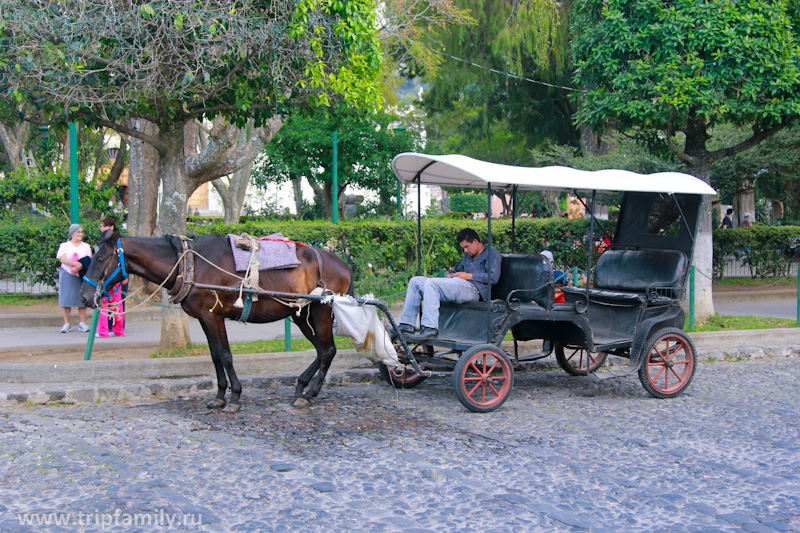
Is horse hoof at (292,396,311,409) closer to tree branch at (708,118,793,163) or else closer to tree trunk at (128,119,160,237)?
tree trunk at (128,119,160,237)

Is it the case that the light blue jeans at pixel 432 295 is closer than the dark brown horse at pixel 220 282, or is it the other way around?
the dark brown horse at pixel 220 282

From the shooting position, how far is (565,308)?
762 cm

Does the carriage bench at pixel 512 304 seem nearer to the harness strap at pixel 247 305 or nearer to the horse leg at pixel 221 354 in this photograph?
the harness strap at pixel 247 305

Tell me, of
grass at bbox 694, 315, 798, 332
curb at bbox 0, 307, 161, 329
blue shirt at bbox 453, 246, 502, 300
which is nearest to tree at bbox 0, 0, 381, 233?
blue shirt at bbox 453, 246, 502, 300

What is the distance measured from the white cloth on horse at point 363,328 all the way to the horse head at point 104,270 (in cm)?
199

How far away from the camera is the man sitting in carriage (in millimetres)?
7340

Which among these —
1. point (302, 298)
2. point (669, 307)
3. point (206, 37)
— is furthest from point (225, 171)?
point (669, 307)

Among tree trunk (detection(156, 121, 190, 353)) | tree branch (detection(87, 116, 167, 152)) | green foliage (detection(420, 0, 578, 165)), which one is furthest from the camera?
green foliage (detection(420, 0, 578, 165))

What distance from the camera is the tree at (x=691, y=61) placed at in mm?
10578

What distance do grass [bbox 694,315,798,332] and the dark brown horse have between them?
21.3ft

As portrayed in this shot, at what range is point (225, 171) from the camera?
46.0 ft

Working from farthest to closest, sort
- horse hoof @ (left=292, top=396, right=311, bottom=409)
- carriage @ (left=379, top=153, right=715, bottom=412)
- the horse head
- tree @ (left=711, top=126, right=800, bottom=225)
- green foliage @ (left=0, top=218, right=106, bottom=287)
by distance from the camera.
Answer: tree @ (left=711, top=126, right=800, bottom=225)
green foliage @ (left=0, top=218, right=106, bottom=287)
carriage @ (left=379, top=153, right=715, bottom=412)
horse hoof @ (left=292, top=396, right=311, bottom=409)
the horse head

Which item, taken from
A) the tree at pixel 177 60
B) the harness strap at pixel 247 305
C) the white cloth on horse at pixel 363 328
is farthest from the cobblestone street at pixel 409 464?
the tree at pixel 177 60

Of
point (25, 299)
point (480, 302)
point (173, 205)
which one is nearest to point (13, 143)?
point (25, 299)
